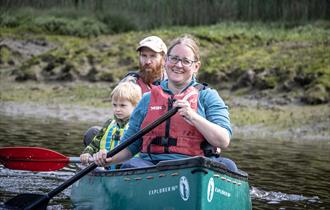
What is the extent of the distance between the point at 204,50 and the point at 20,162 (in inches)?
535

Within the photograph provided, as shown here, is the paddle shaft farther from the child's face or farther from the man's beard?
the man's beard

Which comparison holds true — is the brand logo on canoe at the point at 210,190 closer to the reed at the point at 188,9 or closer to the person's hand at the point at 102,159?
the person's hand at the point at 102,159

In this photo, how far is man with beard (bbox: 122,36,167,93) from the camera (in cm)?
902

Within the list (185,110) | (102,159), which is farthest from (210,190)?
(102,159)

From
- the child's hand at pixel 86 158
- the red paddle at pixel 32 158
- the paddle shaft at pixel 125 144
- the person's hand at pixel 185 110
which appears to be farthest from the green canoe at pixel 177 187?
the red paddle at pixel 32 158

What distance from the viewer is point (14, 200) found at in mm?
7562

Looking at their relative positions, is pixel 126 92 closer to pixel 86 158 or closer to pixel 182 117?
pixel 86 158

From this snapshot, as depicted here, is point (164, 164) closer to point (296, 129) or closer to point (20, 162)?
point (20, 162)

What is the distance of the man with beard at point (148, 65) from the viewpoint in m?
8.98

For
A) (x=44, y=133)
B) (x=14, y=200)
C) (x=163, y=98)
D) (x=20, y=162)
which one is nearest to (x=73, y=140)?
(x=44, y=133)

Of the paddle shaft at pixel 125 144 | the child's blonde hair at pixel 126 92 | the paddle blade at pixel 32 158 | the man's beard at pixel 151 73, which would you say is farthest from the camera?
the man's beard at pixel 151 73

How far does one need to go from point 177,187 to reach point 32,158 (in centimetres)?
298

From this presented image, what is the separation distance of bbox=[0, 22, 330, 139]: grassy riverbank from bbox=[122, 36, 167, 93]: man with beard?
6.06m

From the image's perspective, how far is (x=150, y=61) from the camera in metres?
9.13
